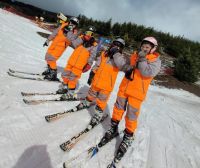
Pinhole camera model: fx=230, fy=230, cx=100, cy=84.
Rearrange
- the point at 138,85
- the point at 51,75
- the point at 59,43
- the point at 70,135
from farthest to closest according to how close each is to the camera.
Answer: the point at 51,75, the point at 59,43, the point at 70,135, the point at 138,85

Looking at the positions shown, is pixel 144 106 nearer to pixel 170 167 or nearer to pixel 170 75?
pixel 170 167

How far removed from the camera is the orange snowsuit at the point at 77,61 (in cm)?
669

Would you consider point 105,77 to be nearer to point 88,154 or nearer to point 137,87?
point 137,87

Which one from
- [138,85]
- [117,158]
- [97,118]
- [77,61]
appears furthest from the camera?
[77,61]

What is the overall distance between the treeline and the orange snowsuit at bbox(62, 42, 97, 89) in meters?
10.1

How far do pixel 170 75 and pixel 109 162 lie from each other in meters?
12.6

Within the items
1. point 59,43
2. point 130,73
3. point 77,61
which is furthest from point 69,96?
point 130,73

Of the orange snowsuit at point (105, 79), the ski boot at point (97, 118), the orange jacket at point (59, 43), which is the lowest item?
the ski boot at point (97, 118)

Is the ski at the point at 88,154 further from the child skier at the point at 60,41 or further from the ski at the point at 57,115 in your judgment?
the child skier at the point at 60,41

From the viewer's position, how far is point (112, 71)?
5402mm

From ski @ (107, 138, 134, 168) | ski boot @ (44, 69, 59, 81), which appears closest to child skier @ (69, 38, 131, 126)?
ski @ (107, 138, 134, 168)

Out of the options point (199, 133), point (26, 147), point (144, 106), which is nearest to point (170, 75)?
point (144, 106)

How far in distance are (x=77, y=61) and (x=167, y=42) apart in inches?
842

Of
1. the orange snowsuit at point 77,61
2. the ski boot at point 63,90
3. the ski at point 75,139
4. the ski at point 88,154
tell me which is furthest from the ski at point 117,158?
the ski boot at point 63,90
